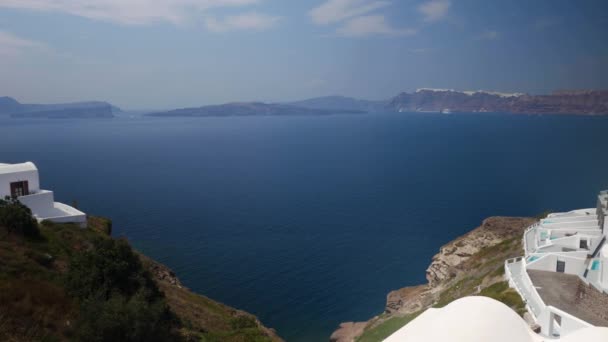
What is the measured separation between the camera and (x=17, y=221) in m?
22.5

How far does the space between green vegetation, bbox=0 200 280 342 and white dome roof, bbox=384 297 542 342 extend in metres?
8.57

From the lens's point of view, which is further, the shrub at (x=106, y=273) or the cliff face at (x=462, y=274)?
the cliff face at (x=462, y=274)

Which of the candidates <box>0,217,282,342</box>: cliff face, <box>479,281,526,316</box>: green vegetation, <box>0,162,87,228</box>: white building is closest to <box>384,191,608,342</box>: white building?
<box>479,281,526,316</box>: green vegetation

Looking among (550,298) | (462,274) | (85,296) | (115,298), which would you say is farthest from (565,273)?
(85,296)

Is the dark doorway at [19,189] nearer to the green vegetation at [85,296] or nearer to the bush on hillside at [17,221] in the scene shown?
the green vegetation at [85,296]

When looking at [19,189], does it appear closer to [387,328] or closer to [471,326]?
[387,328]

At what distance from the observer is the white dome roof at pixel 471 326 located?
30.1ft

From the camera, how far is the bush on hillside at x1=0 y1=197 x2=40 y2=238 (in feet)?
73.5

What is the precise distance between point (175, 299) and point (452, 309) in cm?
1895

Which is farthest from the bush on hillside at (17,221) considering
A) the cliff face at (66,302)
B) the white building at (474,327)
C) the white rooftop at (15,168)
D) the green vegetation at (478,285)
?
the white building at (474,327)

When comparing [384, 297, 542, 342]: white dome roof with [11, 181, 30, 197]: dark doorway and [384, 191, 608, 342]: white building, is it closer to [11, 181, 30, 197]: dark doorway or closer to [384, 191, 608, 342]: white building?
[384, 191, 608, 342]: white building

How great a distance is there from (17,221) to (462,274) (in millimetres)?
29939

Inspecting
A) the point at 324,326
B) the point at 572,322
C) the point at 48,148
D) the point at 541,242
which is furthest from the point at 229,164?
the point at 572,322

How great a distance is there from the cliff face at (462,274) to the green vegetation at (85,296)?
10471 mm
